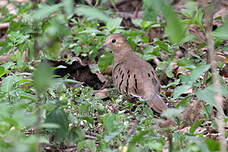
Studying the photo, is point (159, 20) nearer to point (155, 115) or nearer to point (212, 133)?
point (155, 115)

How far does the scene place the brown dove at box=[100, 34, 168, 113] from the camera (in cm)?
588

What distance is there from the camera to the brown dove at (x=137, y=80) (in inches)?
232

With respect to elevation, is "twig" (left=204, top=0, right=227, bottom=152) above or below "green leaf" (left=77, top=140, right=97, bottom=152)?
above

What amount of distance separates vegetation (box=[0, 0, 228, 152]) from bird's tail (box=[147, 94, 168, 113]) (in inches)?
3.9

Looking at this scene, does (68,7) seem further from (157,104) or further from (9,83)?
(157,104)

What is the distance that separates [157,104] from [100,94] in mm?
949

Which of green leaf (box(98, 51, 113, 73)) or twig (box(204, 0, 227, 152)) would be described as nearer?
twig (box(204, 0, 227, 152))

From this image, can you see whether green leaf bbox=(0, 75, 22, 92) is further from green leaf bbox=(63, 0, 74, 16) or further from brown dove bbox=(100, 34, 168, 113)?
green leaf bbox=(63, 0, 74, 16)

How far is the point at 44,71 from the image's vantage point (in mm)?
2836

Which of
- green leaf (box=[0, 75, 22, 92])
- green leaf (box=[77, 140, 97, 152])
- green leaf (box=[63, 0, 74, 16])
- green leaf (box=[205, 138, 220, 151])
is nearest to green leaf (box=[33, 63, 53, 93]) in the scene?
green leaf (box=[63, 0, 74, 16])

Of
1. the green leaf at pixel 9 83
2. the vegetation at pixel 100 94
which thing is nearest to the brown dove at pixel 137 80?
the vegetation at pixel 100 94

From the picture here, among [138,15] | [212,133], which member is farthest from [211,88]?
[138,15]

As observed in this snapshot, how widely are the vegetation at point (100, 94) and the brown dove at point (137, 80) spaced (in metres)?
0.15

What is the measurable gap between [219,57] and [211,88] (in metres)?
2.53
